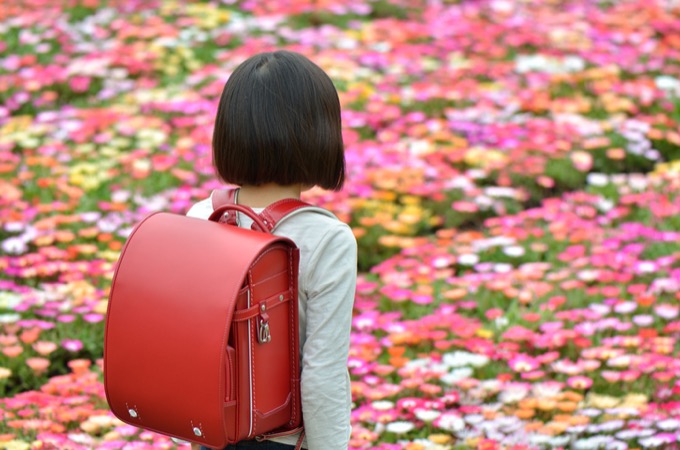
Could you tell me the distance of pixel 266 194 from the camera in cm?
184

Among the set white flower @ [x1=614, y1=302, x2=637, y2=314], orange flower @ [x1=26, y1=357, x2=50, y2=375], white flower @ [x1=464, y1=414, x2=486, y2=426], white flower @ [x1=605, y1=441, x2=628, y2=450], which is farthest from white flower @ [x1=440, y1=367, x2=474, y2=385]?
orange flower @ [x1=26, y1=357, x2=50, y2=375]

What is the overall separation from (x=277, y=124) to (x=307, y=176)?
11cm

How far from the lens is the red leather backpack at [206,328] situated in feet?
5.33

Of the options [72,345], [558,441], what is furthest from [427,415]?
[72,345]

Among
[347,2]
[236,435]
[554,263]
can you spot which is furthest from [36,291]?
[347,2]

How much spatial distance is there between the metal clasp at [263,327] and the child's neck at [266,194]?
250 millimetres

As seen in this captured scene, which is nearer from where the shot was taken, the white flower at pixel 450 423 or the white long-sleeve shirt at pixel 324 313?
the white long-sleeve shirt at pixel 324 313

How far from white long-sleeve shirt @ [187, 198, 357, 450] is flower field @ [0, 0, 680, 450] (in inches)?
45.2

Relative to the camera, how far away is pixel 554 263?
4.13m

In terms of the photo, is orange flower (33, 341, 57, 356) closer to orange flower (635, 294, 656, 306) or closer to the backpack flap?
the backpack flap

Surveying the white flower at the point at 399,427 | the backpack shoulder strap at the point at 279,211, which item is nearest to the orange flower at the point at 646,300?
the white flower at the point at 399,427

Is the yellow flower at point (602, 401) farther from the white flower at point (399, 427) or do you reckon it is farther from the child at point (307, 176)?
the child at point (307, 176)

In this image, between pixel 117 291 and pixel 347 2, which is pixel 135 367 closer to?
pixel 117 291

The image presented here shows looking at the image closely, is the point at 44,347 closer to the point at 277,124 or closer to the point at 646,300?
the point at 277,124
